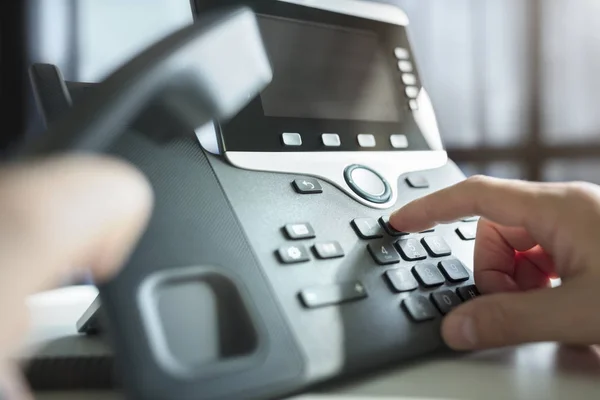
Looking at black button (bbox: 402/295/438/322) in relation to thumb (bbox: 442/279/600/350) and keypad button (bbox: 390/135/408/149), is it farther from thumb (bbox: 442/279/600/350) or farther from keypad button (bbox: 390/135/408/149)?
keypad button (bbox: 390/135/408/149)

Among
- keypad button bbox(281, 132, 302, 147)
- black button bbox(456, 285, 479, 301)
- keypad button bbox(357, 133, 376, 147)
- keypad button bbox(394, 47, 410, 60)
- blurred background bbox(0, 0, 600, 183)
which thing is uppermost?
keypad button bbox(394, 47, 410, 60)

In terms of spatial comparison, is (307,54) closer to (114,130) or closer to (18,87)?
(114,130)

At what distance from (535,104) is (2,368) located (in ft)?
4.88

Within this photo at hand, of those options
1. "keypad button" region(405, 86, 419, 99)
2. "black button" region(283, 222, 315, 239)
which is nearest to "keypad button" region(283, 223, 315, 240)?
"black button" region(283, 222, 315, 239)

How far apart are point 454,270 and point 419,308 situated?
0.19 feet

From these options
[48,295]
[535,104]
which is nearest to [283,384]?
[48,295]

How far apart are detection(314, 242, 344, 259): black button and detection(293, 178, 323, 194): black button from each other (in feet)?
0.14

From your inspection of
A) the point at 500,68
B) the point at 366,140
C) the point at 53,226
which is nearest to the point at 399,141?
the point at 366,140

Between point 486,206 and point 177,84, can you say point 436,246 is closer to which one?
point 486,206

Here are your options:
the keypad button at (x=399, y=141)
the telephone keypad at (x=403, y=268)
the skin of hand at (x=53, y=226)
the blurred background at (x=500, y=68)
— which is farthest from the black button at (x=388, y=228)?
the blurred background at (x=500, y=68)

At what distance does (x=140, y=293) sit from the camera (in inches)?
10.7

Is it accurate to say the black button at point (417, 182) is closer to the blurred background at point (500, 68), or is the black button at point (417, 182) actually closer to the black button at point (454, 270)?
the black button at point (454, 270)

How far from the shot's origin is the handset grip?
0.81ft

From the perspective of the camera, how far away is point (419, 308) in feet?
1.17
